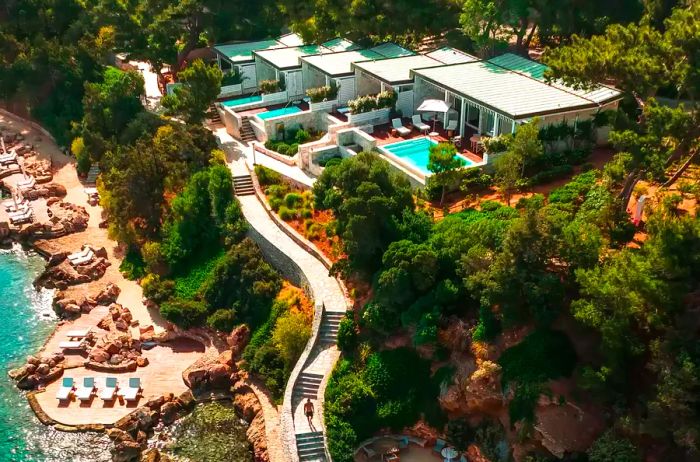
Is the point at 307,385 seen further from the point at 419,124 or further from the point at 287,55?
the point at 287,55

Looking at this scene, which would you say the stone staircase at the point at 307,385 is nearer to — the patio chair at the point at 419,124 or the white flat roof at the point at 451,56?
the patio chair at the point at 419,124

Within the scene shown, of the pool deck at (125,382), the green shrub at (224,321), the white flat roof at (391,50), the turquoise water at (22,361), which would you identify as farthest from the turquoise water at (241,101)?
the pool deck at (125,382)

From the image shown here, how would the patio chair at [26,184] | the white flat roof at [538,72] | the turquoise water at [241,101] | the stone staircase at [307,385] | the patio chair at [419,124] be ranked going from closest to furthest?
the stone staircase at [307,385], the white flat roof at [538,72], the patio chair at [419,124], the turquoise water at [241,101], the patio chair at [26,184]

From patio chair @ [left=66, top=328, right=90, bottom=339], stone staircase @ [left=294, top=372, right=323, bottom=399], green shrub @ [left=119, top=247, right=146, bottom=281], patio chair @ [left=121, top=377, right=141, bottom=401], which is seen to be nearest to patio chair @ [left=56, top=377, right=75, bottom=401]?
patio chair @ [left=121, top=377, right=141, bottom=401]

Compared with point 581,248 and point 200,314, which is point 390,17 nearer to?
point 200,314

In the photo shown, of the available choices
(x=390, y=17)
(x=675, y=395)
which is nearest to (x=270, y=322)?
(x=675, y=395)
